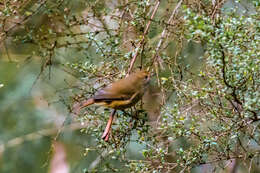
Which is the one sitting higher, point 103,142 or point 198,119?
point 198,119

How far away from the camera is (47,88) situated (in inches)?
97.9

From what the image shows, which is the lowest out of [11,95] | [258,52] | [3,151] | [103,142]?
[3,151]

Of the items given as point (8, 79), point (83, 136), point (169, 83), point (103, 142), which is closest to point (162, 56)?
point (169, 83)

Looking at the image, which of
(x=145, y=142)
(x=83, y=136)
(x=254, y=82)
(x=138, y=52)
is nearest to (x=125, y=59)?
(x=138, y=52)

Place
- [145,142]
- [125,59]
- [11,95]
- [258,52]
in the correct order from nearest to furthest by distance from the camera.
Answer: [258,52] < [145,142] < [125,59] < [11,95]

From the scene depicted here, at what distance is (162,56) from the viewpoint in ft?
4.53

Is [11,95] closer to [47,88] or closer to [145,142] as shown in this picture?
[47,88]

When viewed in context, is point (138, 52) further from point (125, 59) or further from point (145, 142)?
point (145, 142)

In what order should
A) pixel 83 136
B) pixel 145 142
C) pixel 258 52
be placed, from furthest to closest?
pixel 83 136 < pixel 145 142 < pixel 258 52

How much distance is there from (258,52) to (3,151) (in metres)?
2.06

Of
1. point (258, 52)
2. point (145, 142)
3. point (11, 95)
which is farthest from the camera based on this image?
point (11, 95)

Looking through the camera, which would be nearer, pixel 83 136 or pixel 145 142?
pixel 145 142

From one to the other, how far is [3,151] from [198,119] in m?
1.77

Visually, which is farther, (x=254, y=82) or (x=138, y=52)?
(x=138, y=52)
